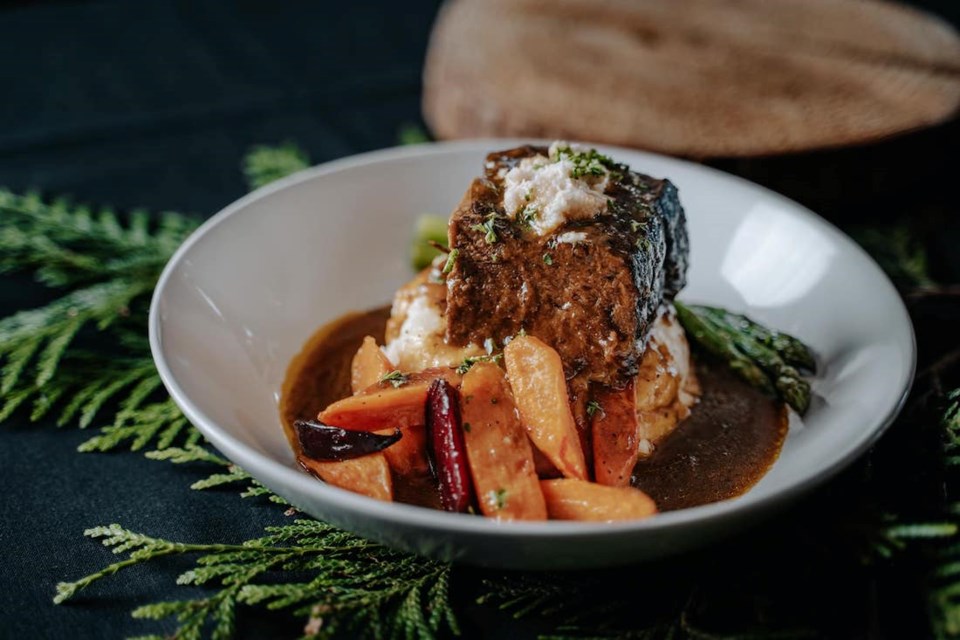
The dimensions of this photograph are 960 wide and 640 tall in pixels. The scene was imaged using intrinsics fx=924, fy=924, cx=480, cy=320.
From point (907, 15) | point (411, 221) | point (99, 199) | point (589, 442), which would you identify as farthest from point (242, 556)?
point (907, 15)

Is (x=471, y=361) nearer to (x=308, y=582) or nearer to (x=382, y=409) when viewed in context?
(x=382, y=409)

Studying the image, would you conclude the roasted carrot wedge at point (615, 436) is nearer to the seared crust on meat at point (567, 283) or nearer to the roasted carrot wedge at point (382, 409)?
the seared crust on meat at point (567, 283)

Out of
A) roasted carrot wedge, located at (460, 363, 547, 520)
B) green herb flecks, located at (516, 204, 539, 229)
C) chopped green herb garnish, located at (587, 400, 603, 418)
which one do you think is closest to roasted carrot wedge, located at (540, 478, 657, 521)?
roasted carrot wedge, located at (460, 363, 547, 520)

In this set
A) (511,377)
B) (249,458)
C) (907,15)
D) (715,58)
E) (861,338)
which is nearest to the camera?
(249,458)

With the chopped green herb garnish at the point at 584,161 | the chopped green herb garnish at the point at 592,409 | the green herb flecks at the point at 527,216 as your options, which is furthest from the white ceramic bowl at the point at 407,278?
the green herb flecks at the point at 527,216

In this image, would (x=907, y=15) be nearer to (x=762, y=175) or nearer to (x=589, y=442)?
(x=762, y=175)

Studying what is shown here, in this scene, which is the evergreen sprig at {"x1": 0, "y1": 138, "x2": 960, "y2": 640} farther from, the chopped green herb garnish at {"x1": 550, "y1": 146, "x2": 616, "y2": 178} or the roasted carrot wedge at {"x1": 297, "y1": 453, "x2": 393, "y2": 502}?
the chopped green herb garnish at {"x1": 550, "y1": 146, "x2": 616, "y2": 178}
